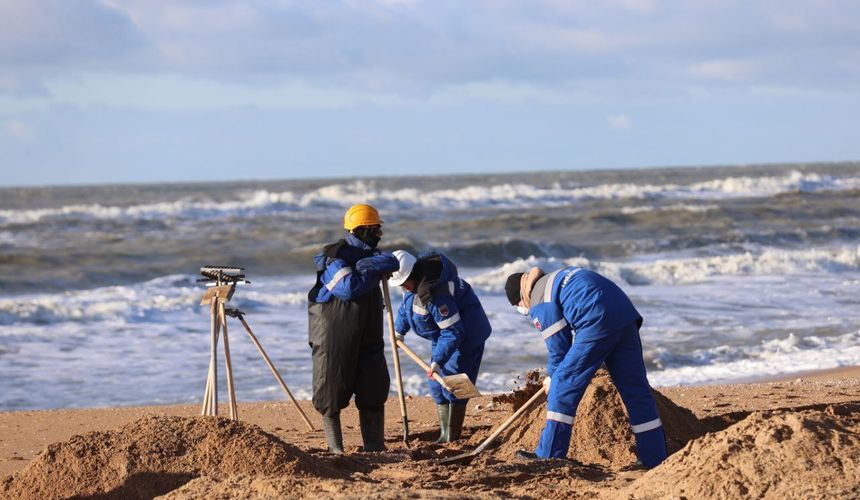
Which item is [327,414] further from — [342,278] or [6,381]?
[6,381]

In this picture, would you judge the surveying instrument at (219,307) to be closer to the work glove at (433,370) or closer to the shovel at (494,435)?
the work glove at (433,370)

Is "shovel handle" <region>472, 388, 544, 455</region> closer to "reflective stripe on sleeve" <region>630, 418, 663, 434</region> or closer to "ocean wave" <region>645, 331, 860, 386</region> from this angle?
"reflective stripe on sleeve" <region>630, 418, 663, 434</region>

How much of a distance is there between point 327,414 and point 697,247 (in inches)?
908

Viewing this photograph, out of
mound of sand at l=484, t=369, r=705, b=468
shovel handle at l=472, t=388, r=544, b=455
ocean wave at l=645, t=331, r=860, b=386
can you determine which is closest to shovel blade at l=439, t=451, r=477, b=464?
shovel handle at l=472, t=388, r=544, b=455

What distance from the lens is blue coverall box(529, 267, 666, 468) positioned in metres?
6.51

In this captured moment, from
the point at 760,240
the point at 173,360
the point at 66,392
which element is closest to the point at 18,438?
the point at 66,392

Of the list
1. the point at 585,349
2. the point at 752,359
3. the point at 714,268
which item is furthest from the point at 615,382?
the point at 714,268

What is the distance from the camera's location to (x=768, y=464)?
5219 millimetres

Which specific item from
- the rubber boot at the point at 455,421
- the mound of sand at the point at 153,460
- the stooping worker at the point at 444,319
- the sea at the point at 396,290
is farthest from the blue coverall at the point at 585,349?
the sea at the point at 396,290

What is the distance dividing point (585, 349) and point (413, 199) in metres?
45.0

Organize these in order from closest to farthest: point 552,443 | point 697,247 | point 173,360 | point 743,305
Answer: point 552,443 → point 173,360 → point 743,305 → point 697,247

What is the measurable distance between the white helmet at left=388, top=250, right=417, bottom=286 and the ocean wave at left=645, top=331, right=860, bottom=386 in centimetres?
461

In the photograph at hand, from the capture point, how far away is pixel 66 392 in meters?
11.6

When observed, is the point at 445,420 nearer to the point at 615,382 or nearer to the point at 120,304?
the point at 615,382
